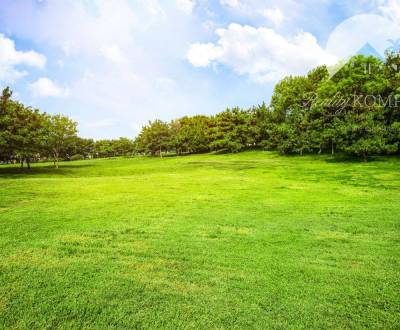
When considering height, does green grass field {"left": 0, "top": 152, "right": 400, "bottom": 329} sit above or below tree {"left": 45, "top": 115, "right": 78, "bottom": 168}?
below

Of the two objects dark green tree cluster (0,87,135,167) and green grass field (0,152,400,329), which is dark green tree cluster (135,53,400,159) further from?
dark green tree cluster (0,87,135,167)

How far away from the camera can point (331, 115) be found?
32.8 m

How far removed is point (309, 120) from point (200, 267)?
129 feet

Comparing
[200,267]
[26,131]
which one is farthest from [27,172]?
[200,267]

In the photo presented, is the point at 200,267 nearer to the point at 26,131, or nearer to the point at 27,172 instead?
the point at 26,131

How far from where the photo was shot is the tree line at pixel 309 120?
86.3 ft

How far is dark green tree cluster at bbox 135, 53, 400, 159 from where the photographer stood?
91.1 feet

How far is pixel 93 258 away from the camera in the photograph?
5094mm

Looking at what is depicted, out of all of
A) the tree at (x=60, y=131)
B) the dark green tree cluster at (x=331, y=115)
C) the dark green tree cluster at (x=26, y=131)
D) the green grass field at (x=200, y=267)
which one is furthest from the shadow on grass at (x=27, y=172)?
the dark green tree cluster at (x=331, y=115)

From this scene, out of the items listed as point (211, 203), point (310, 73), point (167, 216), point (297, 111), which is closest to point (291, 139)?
point (297, 111)

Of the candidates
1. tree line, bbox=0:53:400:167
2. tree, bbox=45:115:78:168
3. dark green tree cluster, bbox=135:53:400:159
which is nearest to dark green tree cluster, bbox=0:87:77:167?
tree line, bbox=0:53:400:167

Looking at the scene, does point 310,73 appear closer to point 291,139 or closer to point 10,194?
point 291,139

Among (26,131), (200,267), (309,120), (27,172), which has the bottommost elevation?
(200,267)

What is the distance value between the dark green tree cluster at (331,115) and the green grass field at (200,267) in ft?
73.5
